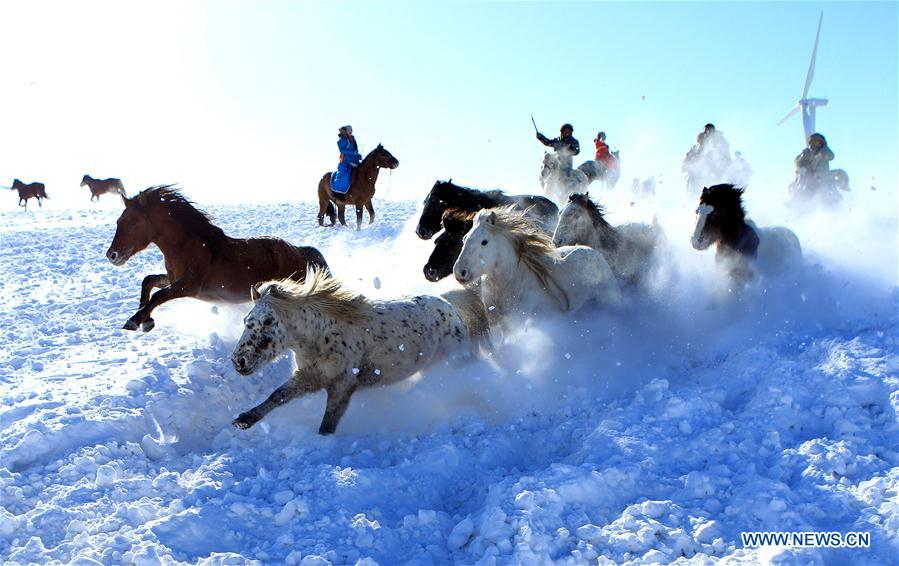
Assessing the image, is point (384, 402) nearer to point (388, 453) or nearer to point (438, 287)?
point (388, 453)

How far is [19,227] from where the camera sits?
19516mm

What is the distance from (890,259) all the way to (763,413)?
20.1 feet

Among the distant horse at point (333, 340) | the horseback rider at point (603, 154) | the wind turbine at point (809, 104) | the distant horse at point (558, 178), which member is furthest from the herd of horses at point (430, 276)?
the wind turbine at point (809, 104)

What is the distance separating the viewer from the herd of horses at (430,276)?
5430 mm

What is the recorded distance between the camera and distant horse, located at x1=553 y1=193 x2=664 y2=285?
330 inches

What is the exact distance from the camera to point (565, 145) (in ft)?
48.1

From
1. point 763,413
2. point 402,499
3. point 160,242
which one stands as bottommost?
point 402,499

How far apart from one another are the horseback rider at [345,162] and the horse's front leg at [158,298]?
986cm

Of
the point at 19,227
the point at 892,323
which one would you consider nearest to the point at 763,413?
the point at 892,323

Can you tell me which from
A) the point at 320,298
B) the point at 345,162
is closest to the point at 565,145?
the point at 345,162

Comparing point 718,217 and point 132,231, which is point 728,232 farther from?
point 132,231

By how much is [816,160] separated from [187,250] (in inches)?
557

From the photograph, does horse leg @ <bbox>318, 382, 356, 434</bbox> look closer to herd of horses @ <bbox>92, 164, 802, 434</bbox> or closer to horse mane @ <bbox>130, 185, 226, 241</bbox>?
herd of horses @ <bbox>92, 164, 802, 434</bbox>

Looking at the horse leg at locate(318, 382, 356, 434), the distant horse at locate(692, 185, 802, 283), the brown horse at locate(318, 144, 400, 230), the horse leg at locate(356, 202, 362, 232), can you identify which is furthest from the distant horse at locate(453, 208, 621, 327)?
the brown horse at locate(318, 144, 400, 230)
